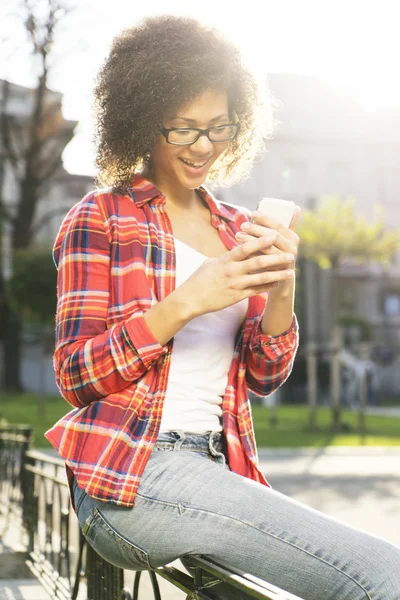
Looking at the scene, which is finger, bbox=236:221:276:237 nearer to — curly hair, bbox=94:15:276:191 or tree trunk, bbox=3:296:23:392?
curly hair, bbox=94:15:276:191

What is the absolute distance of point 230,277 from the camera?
1.72 metres

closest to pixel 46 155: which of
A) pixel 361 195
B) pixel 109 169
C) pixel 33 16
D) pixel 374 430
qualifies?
pixel 33 16

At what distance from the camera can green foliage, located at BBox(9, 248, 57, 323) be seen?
18547 millimetres

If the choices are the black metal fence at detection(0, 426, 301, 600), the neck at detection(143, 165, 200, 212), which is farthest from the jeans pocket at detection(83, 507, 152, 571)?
the neck at detection(143, 165, 200, 212)

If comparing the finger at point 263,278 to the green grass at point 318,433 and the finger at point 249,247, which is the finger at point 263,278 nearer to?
the finger at point 249,247

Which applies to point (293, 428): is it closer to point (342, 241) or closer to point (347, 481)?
point (342, 241)

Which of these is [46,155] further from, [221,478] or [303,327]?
[221,478]

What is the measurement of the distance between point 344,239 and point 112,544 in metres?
14.6

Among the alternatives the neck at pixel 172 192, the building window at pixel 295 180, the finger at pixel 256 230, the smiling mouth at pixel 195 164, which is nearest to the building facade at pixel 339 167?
the building window at pixel 295 180

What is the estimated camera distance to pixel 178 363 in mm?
1930

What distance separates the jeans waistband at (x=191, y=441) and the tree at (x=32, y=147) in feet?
60.7

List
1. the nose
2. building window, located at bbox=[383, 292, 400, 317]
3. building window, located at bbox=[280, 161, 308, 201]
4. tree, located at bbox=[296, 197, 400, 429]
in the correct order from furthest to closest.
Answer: building window, located at bbox=[383, 292, 400, 317]
building window, located at bbox=[280, 161, 308, 201]
tree, located at bbox=[296, 197, 400, 429]
the nose

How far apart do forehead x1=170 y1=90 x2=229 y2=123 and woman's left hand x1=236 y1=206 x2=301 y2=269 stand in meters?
0.32

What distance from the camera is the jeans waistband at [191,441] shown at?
1.85m
